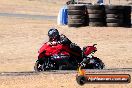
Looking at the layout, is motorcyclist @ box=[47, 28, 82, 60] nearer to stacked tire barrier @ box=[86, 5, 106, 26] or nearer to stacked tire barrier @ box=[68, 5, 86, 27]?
stacked tire barrier @ box=[86, 5, 106, 26]

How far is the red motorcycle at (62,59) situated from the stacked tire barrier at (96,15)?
1193cm

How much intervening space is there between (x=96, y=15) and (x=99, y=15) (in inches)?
5.8

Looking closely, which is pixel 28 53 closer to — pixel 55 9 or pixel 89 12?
pixel 89 12

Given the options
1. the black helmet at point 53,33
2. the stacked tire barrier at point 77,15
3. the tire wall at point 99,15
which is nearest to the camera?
→ the black helmet at point 53,33

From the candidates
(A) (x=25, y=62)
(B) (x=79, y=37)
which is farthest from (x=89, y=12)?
(A) (x=25, y=62)

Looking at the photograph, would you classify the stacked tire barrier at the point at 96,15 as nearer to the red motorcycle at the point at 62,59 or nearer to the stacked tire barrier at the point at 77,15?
the stacked tire barrier at the point at 77,15

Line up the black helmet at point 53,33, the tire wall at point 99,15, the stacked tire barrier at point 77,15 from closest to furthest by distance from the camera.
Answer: the black helmet at point 53,33 → the tire wall at point 99,15 → the stacked tire barrier at point 77,15

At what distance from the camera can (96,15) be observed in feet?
82.2

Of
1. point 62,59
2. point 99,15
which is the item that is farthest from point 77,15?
point 62,59

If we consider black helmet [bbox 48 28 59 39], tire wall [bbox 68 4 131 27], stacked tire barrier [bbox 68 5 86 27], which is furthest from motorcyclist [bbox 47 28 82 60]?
stacked tire barrier [bbox 68 5 86 27]

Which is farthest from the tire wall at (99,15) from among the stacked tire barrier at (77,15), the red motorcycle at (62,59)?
the red motorcycle at (62,59)

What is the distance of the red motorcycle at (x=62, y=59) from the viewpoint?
13.1m

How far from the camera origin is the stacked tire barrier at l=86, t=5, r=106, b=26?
2505 cm

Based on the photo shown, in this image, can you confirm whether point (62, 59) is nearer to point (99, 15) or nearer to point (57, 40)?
point (57, 40)
